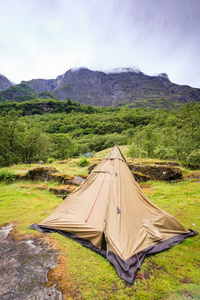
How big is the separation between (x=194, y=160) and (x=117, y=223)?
12.0 metres

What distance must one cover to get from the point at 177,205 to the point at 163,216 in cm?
266

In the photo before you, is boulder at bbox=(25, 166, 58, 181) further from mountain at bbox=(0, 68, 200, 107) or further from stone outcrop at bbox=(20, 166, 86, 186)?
mountain at bbox=(0, 68, 200, 107)

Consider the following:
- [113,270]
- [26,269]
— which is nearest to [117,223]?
[113,270]

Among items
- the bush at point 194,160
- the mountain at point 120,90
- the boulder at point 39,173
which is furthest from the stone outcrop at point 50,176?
the mountain at point 120,90

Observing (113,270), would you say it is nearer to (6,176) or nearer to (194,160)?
(6,176)

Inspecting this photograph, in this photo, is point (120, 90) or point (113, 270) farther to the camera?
point (120, 90)

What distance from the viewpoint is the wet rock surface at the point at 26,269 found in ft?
8.70

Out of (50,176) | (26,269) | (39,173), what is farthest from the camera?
(39,173)

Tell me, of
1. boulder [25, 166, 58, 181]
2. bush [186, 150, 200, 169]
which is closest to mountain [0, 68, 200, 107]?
bush [186, 150, 200, 169]

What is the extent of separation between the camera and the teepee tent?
3.76 meters

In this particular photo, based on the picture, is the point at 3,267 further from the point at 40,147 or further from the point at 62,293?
the point at 40,147

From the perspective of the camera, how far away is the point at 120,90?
173125mm

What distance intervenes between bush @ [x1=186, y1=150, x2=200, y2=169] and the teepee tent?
9306mm

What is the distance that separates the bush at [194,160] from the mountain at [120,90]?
410ft
